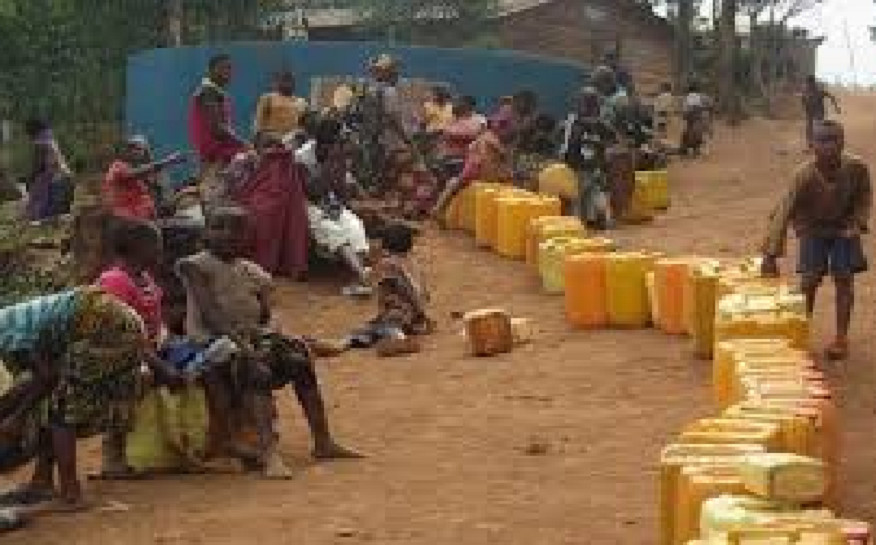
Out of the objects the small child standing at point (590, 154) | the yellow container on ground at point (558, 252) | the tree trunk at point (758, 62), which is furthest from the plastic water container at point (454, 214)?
the tree trunk at point (758, 62)

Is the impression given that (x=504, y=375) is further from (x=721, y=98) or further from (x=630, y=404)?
(x=721, y=98)

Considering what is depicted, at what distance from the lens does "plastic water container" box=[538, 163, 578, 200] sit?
18391 mm

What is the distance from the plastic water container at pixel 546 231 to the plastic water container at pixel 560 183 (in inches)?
85.7

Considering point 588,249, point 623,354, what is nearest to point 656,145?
point 588,249

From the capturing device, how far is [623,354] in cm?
1166

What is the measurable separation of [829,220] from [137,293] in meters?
4.87

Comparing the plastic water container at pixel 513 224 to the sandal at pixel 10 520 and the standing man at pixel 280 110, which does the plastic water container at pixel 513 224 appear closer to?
the standing man at pixel 280 110

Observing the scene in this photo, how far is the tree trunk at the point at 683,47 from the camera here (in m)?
35.3

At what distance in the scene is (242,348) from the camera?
8289 mm

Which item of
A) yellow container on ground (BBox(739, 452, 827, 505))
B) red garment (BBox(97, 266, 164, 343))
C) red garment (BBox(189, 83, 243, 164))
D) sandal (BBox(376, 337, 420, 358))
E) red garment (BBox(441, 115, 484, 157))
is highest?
red garment (BBox(189, 83, 243, 164))

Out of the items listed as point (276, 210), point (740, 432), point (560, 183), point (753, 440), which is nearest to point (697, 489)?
point (753, 440)

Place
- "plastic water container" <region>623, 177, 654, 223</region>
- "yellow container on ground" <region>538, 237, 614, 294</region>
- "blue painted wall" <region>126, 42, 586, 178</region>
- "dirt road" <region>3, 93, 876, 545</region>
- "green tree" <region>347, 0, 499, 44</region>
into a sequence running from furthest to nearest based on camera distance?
"green tree" <region>347, 0, 499, 44</region>, "blue painted wall" <region>126, 42, 586, 178</region>, "plastic water container" <region>623, 177, 654, 223</region>, "yellow container on ground" <region>538, 237, 614, 294</region>, "dirt road" <region>3, 93, 876, 545</region>

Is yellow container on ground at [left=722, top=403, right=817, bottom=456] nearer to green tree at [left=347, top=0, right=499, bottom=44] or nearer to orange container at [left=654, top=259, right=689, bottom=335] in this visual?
orange container at [left=654, top=259, right=689, bottom=335]

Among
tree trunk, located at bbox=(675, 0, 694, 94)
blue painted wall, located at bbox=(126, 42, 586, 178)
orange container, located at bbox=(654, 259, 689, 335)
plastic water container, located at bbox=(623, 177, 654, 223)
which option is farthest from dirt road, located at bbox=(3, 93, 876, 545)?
tree trunk, located at bbox=(675, 0, 694, 94)
